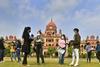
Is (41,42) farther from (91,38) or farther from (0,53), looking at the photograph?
(91,38)

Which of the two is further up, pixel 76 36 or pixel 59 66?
pixel 76 36

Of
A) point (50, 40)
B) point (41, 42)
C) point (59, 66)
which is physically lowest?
point (59, 66)

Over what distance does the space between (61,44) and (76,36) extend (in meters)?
3.04

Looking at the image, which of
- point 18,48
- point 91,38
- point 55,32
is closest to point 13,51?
point 18,48

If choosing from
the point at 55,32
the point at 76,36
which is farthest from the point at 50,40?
the point at 76,36

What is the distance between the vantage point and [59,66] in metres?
25.1

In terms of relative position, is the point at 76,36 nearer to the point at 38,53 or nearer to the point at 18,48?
the point at 38,53

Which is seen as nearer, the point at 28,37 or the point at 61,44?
the point at 28,37

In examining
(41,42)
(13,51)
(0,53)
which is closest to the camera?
(41,42)

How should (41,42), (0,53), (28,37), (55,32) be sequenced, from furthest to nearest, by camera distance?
(55,32)
(0,53)
(41,42)
(28,37)

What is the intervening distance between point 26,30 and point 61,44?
4.08 metres

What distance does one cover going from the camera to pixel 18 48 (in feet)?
108

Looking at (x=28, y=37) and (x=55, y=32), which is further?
(x=55, y=32)

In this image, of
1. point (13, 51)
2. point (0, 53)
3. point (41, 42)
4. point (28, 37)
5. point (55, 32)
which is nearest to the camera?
point (28, 37)
